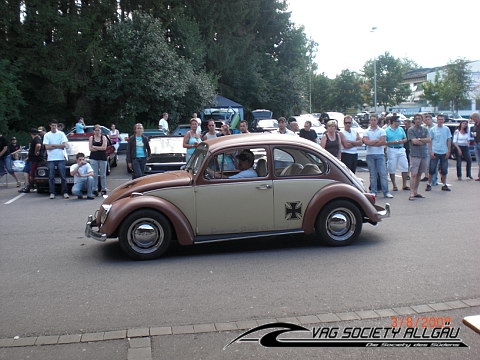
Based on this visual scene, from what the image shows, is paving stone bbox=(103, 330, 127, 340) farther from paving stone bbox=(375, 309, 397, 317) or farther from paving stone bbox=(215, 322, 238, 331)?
paving stone bbox=(375, 309, 397, 317)

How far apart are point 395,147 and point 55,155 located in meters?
8.30

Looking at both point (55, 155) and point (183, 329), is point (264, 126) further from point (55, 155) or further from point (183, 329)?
point (183, 329)

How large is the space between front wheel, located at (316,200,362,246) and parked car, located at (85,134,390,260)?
0.05ft

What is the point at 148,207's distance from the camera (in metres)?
7.06

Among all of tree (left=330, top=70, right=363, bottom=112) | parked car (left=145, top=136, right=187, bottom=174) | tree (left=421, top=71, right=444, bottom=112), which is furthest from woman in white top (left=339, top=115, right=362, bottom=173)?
A: tree (left=330, top=70, right=363, bottom=112)

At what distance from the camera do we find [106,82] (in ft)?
107

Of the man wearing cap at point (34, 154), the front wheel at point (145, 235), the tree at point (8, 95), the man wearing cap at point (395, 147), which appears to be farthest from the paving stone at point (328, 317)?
the tree at point (8, 95)

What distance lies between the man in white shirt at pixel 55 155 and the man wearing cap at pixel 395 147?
793 centimetres

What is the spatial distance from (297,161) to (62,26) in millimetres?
26292

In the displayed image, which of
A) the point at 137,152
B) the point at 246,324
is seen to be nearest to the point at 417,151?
the point at 137,152

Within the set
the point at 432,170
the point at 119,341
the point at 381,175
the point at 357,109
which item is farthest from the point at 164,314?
the point at 357,109

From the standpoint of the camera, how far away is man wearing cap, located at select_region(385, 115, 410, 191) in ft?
42.0

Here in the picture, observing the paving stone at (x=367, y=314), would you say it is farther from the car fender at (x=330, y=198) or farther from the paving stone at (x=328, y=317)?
the car fender at (x=330, y=198)

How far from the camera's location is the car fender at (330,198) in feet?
24.6
